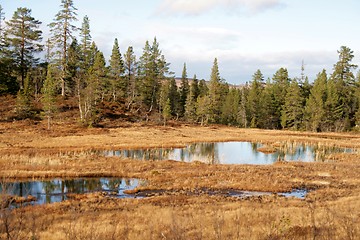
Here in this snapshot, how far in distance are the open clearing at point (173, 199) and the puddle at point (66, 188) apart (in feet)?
4.07

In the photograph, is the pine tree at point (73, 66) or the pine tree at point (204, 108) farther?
the pine tree at point (204, 108)

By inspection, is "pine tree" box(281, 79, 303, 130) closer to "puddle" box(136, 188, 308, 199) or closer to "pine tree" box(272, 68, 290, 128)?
"pine tree" box(272, 68, 290, 128)

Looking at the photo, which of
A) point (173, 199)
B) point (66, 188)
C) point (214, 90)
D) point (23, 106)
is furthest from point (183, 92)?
point (173, 199)

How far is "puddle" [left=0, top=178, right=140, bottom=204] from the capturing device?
20656 mm

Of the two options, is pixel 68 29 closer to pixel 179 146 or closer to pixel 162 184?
pixel 179 146

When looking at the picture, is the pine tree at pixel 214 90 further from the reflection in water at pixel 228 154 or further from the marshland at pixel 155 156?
the reflection in water at pixel 228 154

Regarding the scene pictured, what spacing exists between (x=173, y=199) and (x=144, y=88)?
200 feet

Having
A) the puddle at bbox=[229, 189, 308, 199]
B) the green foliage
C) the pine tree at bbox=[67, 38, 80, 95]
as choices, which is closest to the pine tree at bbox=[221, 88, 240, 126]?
the pine tree at bbox=[67, 38, 80, 95]

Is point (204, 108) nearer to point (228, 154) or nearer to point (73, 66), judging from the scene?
point (73, 66)

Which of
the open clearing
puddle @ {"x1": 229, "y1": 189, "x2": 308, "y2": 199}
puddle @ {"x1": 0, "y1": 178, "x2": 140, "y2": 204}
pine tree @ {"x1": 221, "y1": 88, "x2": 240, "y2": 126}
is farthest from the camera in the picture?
pine tree @ {"x1": 221, "y1": 88, "x2": 240, "y2": 126}

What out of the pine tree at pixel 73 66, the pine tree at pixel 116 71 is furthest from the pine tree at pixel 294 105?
the pine tree at pixel 73 66

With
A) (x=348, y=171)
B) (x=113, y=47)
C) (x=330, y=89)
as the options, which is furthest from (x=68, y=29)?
(x=330, y=89)

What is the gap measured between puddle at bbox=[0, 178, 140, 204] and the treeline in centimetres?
2829

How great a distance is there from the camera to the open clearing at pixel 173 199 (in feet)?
31.0
